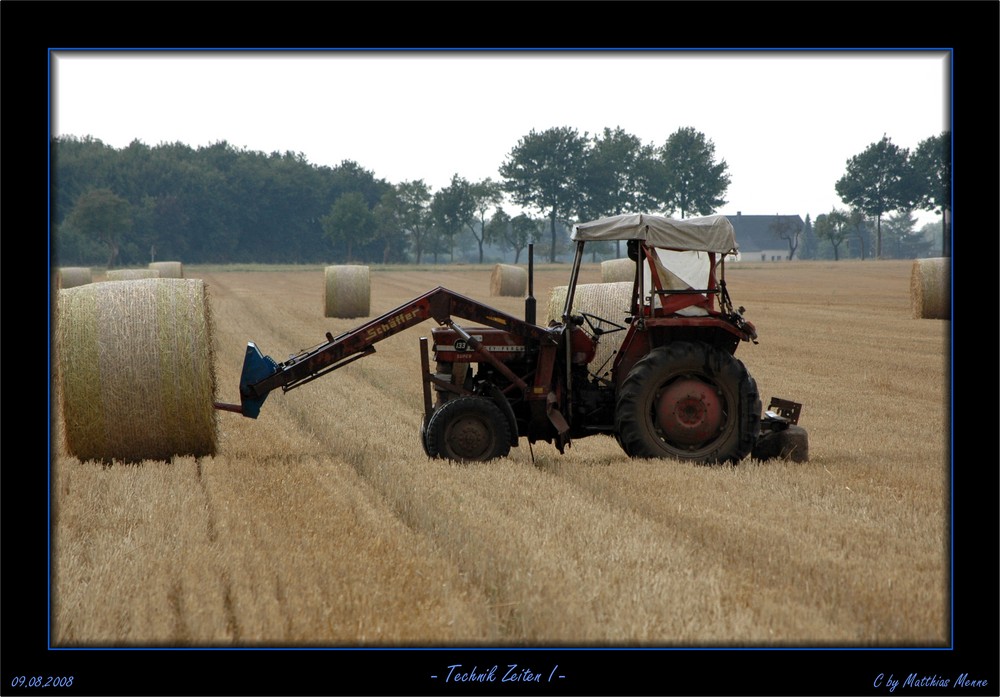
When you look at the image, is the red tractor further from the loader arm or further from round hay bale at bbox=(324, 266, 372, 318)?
round hay bale at bbox=(324, 266, 372, 318)

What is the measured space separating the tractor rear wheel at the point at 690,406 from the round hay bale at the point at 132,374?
11.3 feet

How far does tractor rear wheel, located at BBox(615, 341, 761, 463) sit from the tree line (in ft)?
158

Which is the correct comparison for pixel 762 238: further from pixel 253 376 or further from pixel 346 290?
pixel 253 376

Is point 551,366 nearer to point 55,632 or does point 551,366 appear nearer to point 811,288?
point 55,632

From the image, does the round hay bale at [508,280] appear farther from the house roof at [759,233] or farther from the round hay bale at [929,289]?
the house roof at [759,233]

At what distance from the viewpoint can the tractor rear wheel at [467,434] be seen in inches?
357

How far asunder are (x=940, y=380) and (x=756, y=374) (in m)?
2.45

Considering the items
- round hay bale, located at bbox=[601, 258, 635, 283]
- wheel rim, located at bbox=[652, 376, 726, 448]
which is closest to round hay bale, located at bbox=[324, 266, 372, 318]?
round hay bale, located at bbox=[601, 258, 635, 283]

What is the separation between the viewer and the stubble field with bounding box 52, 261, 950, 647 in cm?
523

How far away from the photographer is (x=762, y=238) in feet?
355

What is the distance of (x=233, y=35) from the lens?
4.58 metres

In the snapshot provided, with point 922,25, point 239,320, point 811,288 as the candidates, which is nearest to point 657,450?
point 922,25

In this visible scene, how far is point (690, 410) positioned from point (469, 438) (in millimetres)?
1834

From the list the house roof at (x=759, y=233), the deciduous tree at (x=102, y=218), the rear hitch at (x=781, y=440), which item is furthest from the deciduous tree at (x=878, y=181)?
the rear hitch at (x=781, y=440)
